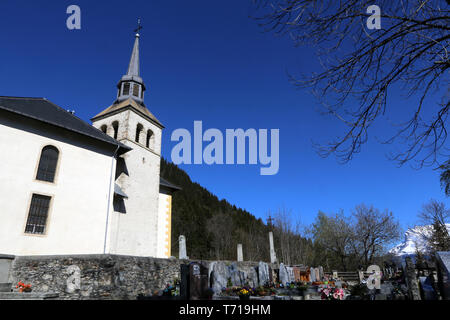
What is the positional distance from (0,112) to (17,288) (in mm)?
7266

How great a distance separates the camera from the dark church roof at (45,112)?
1177 centimetres

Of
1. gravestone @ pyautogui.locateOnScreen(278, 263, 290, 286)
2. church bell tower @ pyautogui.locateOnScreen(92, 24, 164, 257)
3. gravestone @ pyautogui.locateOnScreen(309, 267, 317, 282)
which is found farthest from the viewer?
gravestone @ pyautogui.locateOnScreen(309, 267, 317, 282)

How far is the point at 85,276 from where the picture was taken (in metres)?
8.49

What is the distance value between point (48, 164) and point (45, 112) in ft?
10.0

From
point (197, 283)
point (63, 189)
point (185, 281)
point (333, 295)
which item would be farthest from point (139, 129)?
point (333, 295)

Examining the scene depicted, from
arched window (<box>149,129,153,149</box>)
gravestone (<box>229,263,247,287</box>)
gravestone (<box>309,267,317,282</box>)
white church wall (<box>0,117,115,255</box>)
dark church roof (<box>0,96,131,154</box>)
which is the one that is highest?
arched window (<box>149,129,153,149</box>)

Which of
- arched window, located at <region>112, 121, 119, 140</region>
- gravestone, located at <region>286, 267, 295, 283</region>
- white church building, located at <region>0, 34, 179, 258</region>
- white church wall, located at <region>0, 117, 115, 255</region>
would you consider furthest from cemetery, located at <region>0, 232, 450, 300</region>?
arched window, located at <region>112, 121, 119, 140</region>

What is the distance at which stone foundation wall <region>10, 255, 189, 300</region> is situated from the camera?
27.8ft

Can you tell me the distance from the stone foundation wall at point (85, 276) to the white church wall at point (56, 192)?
1.61 m

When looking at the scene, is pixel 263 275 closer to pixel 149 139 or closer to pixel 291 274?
pixel 291 274

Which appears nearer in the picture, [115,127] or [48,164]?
[48,164]

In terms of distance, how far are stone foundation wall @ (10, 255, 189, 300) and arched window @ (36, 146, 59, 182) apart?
380cm

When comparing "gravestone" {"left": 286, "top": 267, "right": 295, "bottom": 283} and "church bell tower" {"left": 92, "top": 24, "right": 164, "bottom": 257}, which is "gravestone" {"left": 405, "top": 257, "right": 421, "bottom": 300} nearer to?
"gravestone" {"left": 286, "top": 267, "right": 295, "bottom": 283}

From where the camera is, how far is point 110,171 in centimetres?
1455
